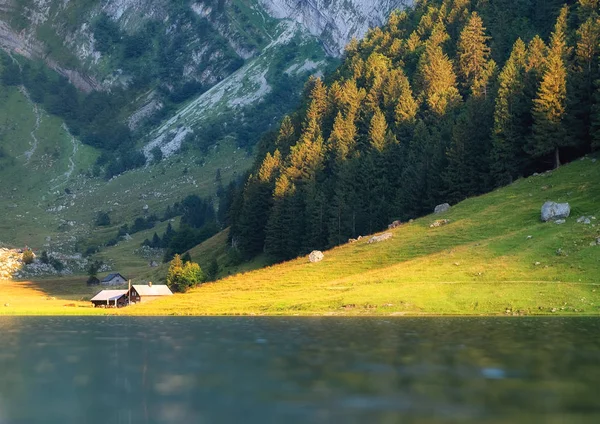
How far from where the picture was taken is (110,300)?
11750cm

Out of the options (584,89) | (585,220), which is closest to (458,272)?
(585,220)

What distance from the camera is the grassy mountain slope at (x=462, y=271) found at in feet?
256

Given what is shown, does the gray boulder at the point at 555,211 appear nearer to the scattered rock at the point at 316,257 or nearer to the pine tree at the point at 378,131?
the scattered rock at the point at 316,257

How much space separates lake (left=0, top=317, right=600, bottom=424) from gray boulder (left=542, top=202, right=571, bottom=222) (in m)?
35.6

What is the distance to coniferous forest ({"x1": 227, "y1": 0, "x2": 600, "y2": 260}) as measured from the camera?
118062mm

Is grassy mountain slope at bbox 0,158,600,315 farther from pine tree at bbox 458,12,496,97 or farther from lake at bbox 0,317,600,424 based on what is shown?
pine tree at bbox 458,12,496,97

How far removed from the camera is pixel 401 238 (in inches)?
4277

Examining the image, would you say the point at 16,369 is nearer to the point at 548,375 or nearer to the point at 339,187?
the point at 548,375

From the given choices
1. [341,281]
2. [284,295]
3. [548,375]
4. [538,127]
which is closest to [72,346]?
[548,375]

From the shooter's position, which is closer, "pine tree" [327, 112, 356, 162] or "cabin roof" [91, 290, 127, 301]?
"cabin roof" [91, 290, 127, 301]

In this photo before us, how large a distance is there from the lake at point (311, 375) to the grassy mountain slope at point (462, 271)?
50.5ft

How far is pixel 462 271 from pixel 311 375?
5524 cm

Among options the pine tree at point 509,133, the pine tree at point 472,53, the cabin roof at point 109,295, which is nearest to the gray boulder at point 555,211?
the pine tree at point 509,133

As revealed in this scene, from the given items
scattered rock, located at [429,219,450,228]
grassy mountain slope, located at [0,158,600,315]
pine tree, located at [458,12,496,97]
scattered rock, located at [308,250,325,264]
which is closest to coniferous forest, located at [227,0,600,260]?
pine tree, located at [458,12,496,97]
